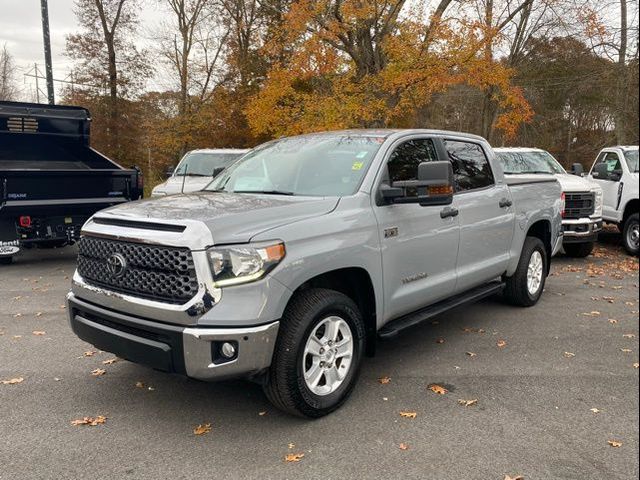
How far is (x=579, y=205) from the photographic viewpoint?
31.0 ft

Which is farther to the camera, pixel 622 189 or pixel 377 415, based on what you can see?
pixel 622 189

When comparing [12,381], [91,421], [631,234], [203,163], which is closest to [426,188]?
[91,421]

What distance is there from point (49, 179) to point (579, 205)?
29.0 feet

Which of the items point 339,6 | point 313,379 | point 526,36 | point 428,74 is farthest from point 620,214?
point 526,36

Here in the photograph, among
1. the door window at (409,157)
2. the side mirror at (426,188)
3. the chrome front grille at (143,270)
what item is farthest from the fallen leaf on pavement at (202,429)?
the door window at (409,157)

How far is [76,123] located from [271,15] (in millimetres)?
12776

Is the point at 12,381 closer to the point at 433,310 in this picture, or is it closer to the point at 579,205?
the point at 433,310

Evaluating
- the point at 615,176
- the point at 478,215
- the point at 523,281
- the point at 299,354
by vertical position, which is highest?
the point at 615,176

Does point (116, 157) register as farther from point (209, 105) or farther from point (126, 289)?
point (126, 289)

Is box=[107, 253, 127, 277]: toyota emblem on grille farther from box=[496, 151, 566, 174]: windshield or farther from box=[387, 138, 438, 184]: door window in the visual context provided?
box=[496, 151, 566, 174]: windshield

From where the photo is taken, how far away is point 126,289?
11.2ft

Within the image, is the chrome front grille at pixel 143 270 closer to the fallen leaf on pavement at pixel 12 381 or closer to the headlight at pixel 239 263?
the headlight at pixel 239 263

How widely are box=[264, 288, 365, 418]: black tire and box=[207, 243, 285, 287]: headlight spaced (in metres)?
0.39

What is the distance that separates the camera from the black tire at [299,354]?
3320 mm
